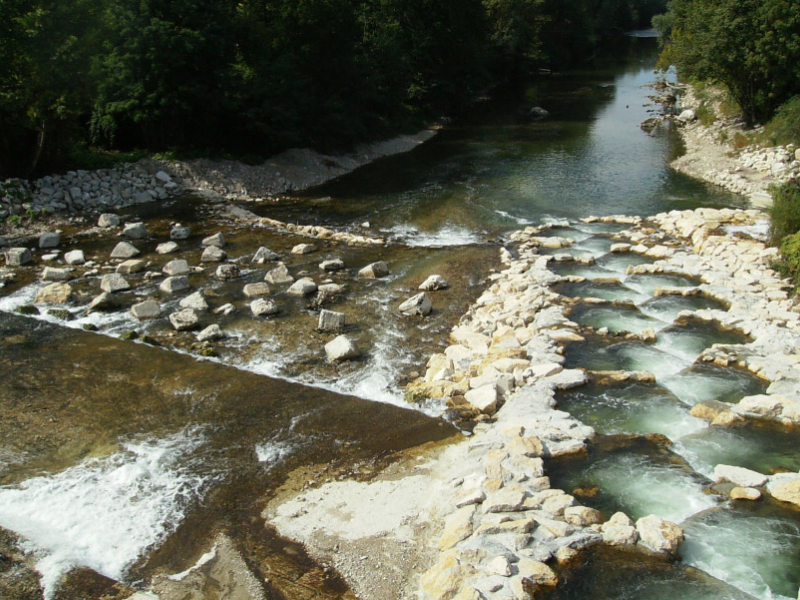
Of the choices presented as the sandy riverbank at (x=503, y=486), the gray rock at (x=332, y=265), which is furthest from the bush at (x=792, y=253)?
the gray rock at (x=332, y=265)

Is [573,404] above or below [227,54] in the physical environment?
below

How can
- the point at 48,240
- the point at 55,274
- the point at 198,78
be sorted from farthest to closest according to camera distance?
the point at 198,78 → the point at 48,240 → the point at 55,274

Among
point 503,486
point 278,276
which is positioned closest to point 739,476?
Result: point 503,486

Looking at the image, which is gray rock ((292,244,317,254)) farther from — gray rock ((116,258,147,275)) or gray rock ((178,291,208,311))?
gray rock ((116,258,147,275))

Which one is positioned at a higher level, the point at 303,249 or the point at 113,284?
the point at 303,249

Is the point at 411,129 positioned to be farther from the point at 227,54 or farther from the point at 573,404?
the point at 573,404

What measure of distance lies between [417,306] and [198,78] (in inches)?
824

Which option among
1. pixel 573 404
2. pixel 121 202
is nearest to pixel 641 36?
pixel 121 202

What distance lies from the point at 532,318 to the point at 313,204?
601 inches

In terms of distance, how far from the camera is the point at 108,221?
2561 centimetres

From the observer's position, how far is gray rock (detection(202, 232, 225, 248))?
76.7ft

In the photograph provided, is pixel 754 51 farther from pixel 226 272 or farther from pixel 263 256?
pixel 226 272

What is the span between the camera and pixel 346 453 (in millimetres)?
11945

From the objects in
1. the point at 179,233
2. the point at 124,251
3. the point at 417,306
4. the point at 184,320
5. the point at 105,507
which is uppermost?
the point at 179,233
